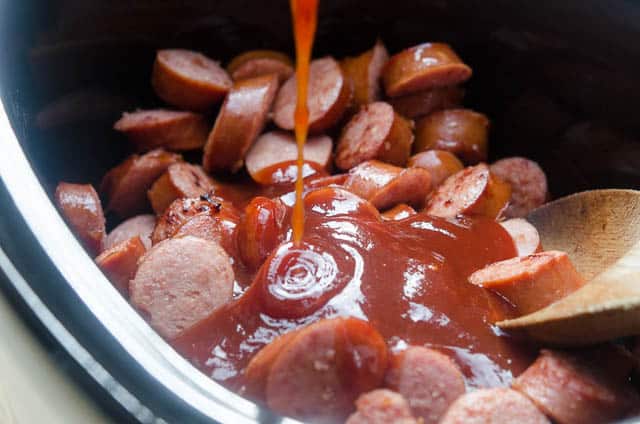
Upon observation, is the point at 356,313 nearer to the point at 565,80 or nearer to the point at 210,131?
the point at 210,131

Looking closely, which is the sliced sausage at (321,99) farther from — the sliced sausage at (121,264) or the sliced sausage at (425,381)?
the sliced sausage at (425,381)

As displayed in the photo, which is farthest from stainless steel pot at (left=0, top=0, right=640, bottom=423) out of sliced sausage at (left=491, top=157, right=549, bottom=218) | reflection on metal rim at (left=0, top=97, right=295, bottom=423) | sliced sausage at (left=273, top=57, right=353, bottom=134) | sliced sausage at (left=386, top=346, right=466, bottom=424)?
sliced sausage at (left=386, top=346, right=466, bottom=424)

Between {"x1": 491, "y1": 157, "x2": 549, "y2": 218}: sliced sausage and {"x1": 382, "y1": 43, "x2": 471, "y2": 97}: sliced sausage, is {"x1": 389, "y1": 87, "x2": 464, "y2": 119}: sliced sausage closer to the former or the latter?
{"x1": 382, "y1": 43, "x2": 471, "y2": 97}: sliced sausage

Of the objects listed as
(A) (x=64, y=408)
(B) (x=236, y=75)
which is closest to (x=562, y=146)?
(B) (x=236, y=75)

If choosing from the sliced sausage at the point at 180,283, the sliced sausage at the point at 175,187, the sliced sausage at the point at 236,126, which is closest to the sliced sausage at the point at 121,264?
the sliced sausage at the point at 180,283

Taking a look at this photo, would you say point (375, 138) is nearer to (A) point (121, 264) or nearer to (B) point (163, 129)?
(B) point (163, 129)

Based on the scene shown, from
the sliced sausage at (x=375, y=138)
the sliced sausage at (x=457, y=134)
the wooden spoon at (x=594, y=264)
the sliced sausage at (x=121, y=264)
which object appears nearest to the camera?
the wooden spoon at (x=594, y=264)
